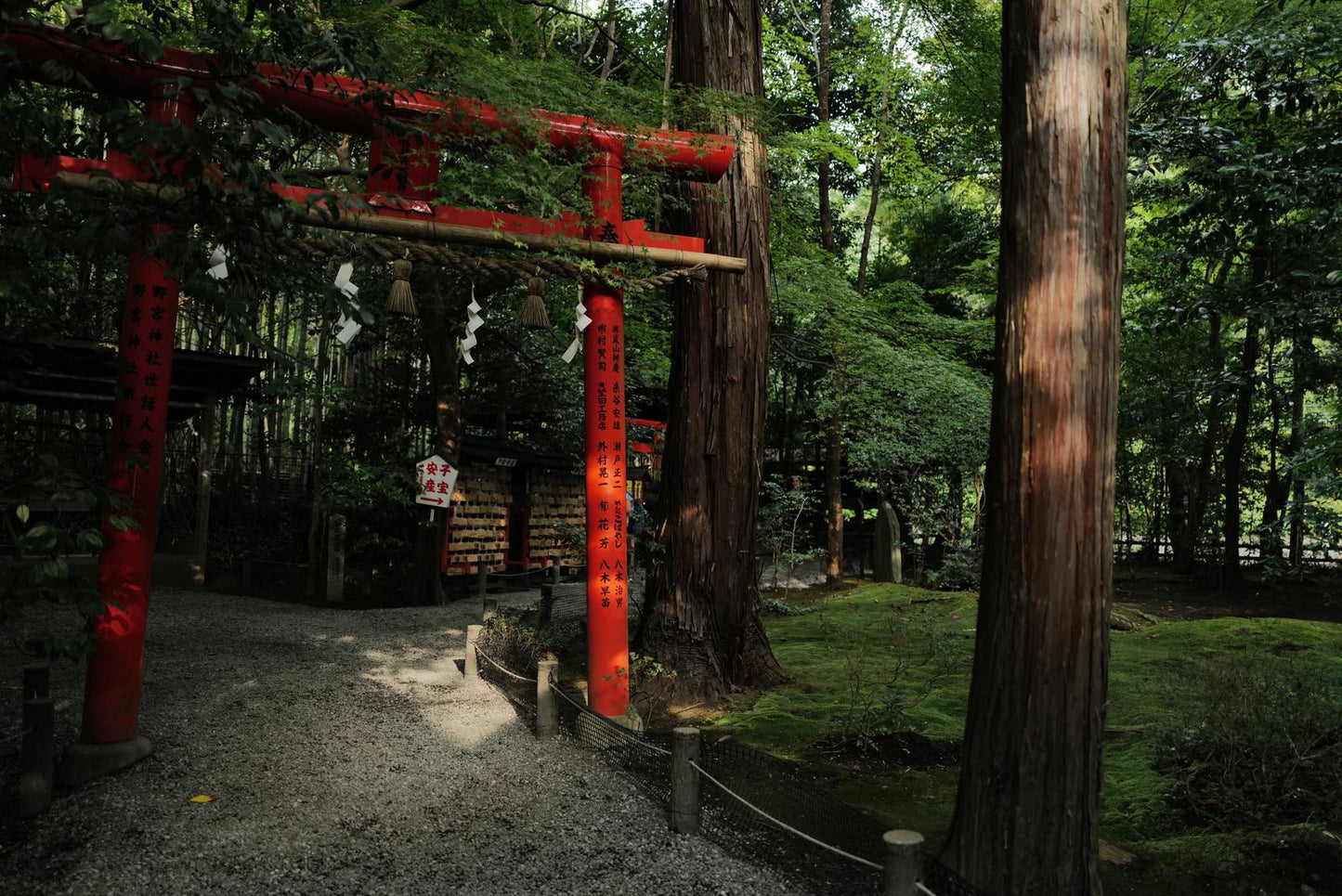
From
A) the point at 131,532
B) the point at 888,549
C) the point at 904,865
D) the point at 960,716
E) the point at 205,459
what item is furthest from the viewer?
the point at 888,549

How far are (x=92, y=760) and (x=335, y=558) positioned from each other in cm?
804

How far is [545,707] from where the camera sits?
6.12m

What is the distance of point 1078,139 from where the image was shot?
10.9ft

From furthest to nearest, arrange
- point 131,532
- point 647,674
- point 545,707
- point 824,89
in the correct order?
point 824,89 < point 647,674 < point 545,707 < point 131,532

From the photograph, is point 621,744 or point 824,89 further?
point 824,89

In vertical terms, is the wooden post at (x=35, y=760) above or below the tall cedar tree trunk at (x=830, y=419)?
below

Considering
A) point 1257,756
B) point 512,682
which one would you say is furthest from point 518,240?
point 1257,756

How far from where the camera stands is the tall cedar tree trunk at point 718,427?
696cm

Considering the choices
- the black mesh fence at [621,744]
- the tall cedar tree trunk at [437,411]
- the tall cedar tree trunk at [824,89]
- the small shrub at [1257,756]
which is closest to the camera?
the small shrub at [1257,756]

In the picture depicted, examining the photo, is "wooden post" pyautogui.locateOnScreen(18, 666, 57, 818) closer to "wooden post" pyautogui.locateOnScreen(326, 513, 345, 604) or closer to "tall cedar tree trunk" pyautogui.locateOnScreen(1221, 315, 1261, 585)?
"wooden post" pyautogui.locateOnScreen(326, 513, 345, 604)

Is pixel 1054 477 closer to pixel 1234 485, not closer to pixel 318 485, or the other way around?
pixel 318 485

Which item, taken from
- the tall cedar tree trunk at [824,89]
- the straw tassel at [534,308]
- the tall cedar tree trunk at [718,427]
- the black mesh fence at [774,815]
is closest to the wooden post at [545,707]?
the black mesh fence at [774,815]

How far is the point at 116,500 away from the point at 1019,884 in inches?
165

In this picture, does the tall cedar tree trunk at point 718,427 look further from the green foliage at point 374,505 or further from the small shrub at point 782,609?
the green foliage at point 374,505
